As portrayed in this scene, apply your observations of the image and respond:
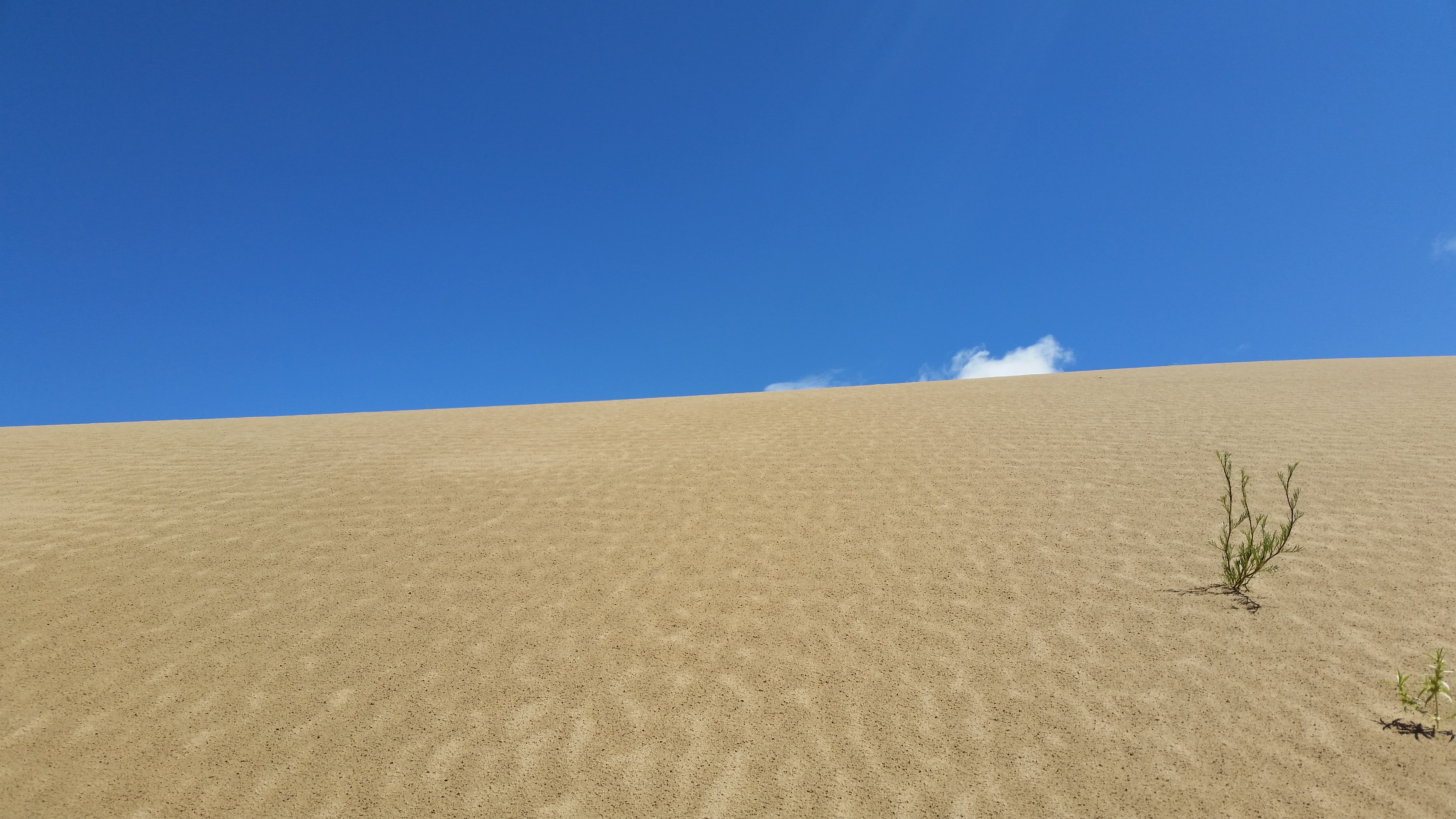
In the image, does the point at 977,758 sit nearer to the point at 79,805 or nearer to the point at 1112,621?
the point at 1112,621

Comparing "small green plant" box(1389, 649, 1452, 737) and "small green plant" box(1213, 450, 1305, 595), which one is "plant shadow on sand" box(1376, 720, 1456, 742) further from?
"small green plant" box(1213, 450, 1305, 595)

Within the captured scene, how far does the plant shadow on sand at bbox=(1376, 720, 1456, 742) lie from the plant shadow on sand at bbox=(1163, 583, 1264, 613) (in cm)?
121

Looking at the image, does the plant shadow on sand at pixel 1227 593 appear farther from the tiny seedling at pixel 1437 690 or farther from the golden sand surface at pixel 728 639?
the tiny seedling at pixel 1437 690

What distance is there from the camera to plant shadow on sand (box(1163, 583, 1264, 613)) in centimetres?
463

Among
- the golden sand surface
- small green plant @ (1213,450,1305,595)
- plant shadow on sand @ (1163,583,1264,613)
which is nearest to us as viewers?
the golden sand surface

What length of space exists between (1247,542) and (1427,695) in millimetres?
1797

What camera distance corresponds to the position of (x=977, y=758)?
334cm

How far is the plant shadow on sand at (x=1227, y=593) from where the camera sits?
15.2ft

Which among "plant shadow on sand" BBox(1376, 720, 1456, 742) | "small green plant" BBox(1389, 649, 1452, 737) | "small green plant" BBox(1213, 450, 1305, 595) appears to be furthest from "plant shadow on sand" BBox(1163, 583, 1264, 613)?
"plant shadow on sand" BBox(1376, 720, 1456, 742)

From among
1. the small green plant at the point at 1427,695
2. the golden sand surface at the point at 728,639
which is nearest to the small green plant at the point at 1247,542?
the golden sand surface at the point at 728,639

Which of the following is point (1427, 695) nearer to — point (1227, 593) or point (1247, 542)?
point (1227, 593)

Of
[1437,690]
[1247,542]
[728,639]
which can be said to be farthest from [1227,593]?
[728,639]

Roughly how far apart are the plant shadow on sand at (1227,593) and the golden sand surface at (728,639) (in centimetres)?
8

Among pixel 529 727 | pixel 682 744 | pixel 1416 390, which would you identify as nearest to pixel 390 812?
pixel 529 727
